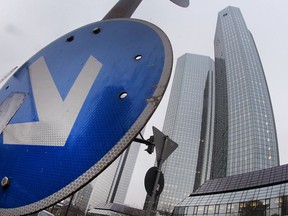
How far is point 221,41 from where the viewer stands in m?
137

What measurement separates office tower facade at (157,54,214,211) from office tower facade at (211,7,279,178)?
82.0 ft

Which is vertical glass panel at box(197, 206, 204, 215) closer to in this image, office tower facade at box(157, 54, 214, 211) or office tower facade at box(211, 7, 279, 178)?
office tower facade at box(211, 7, 279, 178)

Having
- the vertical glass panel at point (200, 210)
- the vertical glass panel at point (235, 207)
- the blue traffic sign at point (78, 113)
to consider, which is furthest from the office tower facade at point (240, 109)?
the blue traffic sign at point (78, 113)

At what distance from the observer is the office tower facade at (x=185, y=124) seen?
129000 mm

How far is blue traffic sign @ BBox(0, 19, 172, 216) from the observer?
1.08 metres

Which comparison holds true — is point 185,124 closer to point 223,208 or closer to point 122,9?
point 223,208

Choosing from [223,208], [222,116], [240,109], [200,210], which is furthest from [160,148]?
[222,116]

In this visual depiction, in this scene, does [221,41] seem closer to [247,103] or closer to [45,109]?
[247,103]

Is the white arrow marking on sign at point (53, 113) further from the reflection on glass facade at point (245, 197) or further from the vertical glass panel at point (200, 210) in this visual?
the vertical glass panel at point (200, 210)

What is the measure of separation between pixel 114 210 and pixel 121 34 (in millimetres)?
73226

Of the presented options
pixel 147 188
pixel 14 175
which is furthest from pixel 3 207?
pixel 147 188

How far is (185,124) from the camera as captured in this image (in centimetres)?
14888

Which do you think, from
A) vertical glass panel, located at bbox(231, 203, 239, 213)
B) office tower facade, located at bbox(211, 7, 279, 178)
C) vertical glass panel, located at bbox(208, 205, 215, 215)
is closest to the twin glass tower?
office tower facade, located at bbox(211, 7, 279, 178)

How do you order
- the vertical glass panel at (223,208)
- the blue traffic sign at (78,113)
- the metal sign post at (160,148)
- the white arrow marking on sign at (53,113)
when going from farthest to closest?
1. the vertical glass panel at (223,208)
2. the metal sign post at (160,148)
3. the white arrow marking on sign at (53,113)
4. the blue traffic sign at (78,113)
